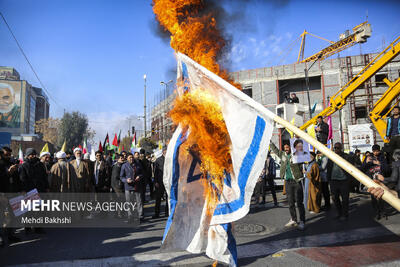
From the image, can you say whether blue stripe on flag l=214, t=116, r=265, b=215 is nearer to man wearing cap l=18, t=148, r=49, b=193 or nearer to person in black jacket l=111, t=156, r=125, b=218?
person in black jacket l=111, t=156, r=125, b=218

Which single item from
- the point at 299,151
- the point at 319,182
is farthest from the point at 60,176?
the point at 319,182

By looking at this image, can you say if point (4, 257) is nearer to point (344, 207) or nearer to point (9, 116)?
point (344, 207)

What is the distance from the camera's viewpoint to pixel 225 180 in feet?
12.8

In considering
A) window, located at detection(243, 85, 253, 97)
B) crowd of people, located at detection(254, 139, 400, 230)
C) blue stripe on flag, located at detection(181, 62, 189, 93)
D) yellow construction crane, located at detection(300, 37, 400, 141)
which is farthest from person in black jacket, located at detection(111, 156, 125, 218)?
window, located at detection(243, 85, 253, 97)

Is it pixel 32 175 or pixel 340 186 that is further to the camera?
pixel 340 186

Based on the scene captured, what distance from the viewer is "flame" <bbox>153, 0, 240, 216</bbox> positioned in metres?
3.90

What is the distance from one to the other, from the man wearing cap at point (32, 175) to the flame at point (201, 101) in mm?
4726

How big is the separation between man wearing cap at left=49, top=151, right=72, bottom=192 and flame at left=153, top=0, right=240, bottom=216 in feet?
16.9

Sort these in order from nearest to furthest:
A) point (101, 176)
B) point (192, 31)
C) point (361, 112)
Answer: point (192, 31), point (101, 176), point (361, 112)

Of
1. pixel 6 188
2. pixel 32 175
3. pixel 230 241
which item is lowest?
pixel 230 241

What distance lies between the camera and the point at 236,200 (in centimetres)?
354

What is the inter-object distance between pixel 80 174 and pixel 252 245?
18.6ft

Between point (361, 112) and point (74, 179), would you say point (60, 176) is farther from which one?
point (361, 112)

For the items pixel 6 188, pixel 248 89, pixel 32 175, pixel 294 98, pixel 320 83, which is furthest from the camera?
pixel 248 89
